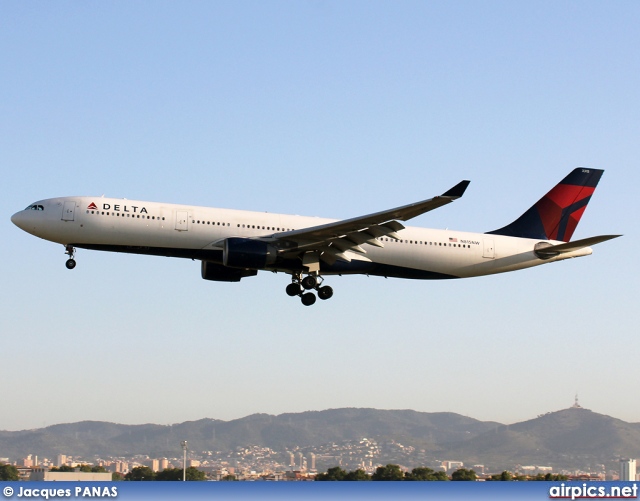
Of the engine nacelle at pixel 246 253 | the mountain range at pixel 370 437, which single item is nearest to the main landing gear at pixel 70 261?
the engine nacelle at pixel 246 253

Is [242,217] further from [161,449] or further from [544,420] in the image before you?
[544,420]

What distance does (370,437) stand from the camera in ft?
321

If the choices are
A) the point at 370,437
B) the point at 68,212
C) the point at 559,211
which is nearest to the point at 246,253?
the point at 68,212

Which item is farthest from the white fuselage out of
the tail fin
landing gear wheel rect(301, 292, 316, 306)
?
the tail fin

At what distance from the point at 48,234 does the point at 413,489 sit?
21.9 m

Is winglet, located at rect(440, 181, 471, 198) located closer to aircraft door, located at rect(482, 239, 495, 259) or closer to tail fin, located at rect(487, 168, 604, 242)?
aircraft door, located at rect(482, 239, 495, 259)

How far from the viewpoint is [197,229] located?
39.7 m

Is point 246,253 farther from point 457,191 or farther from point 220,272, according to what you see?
point 457,191

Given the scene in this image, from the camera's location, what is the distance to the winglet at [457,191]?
3450 centimetres

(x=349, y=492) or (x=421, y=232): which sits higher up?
(x=421, y=232)

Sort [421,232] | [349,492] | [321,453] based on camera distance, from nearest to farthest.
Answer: [349,492] < [421,232] < [321,453]

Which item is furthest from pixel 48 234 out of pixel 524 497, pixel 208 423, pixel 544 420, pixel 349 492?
pixel 208 423

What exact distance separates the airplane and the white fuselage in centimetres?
4

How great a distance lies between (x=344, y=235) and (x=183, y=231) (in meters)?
7.12
